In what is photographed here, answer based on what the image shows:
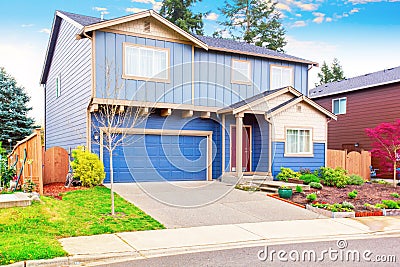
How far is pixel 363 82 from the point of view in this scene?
20.8m

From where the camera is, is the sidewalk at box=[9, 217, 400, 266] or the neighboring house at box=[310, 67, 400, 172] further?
the neighboring house at box=[310, 67, 400, 172]

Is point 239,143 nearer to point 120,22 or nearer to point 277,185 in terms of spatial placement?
point 277,185

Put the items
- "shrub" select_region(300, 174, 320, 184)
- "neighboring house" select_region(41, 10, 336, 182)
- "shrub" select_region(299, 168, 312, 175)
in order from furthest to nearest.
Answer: "shrub" select_region(299, 168, 312, 175)
"shrub" select_region(300, 174, 320, 184)
"neighboring house" select_region(41, 10, 336, 182)

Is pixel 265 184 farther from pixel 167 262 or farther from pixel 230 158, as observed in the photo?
pixel 167 262

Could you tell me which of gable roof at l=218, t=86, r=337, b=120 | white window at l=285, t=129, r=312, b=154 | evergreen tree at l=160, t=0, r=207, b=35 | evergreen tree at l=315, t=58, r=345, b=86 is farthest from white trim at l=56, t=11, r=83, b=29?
evergreen tree at l=315, t=58, r=345, b=86

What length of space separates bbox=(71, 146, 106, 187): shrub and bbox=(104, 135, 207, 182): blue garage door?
1.20 m

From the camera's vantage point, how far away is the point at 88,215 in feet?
27.1

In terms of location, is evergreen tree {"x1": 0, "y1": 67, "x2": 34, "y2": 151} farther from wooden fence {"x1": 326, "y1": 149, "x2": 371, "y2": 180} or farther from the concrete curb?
the concrete curb

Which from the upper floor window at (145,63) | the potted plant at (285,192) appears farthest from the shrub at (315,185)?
the upper floor window at (145,63)

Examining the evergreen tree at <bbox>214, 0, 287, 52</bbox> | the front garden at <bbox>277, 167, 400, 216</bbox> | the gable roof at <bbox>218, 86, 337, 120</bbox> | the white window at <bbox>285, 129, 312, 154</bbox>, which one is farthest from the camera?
the evergreen tree at <bbox>214, 0, 287, 52</bbox>

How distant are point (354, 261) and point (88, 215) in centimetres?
553

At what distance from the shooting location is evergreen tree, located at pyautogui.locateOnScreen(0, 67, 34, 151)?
20.4 meters

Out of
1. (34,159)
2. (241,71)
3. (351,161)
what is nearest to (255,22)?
(241,71)

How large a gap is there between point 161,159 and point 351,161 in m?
8.96
